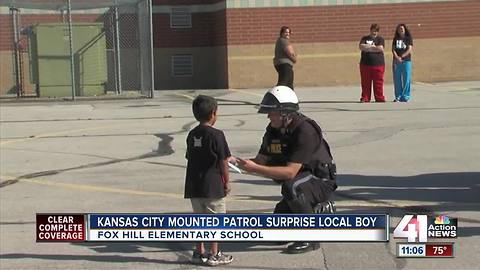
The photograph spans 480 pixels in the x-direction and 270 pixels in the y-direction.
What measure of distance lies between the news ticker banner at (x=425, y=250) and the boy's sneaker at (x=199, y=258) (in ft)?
4.77

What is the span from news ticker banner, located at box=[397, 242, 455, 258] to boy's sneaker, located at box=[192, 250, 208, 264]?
1.45 meters

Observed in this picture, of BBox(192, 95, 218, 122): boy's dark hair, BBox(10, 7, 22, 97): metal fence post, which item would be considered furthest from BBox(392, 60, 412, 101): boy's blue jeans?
BBox(192, 95, 218, 122): boy's dark hair

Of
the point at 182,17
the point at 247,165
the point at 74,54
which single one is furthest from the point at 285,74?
the point at 182,17

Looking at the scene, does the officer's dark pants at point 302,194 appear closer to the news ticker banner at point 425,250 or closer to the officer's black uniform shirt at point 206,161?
the officer's black uniform shirt at point 206,161

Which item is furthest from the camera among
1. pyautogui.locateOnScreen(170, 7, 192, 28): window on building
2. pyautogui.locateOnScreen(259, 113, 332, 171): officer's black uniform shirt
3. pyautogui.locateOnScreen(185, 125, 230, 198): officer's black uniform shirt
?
pyautogui.locateOnScreen(170, 7, 192, 28): window on building

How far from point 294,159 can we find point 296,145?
11 cm

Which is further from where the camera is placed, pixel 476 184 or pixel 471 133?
pixel 471 133

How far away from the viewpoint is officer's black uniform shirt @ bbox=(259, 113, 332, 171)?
17.4 feet

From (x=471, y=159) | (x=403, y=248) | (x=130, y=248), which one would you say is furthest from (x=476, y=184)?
(x=130, y=248)

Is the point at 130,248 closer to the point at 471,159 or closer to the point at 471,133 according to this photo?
the point at 471,159

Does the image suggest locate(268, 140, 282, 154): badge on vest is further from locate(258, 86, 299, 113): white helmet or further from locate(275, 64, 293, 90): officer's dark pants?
locate(275, 64, 293, 90): officer's dark pants

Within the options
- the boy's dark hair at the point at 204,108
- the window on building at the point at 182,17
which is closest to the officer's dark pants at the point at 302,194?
the boy's dark hair at the point at 204,108

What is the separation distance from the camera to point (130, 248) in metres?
5.82

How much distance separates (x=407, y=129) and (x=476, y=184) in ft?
14.5
